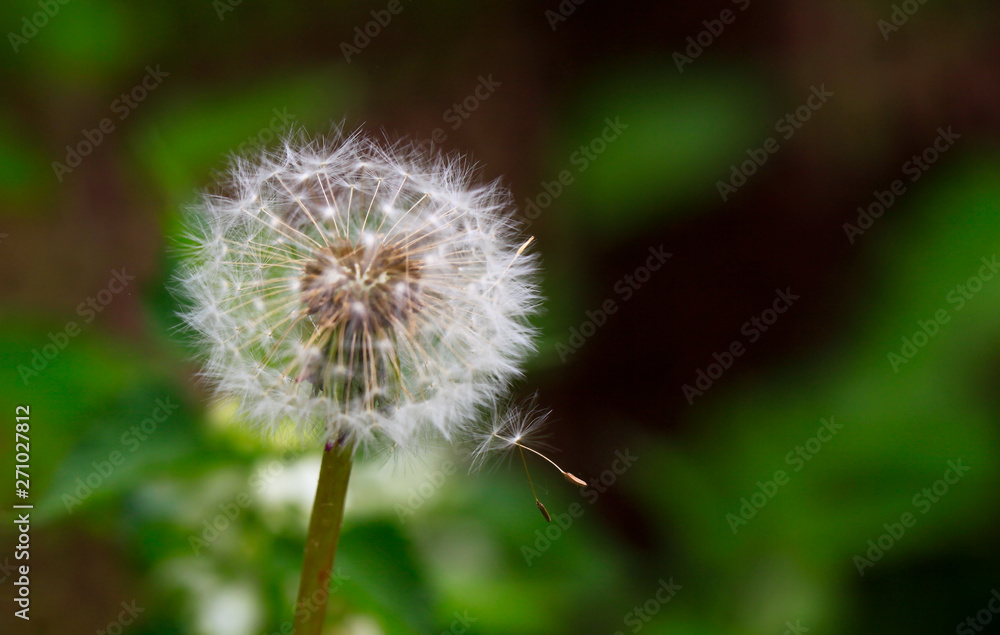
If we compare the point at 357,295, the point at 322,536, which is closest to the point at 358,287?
the point at 357,295

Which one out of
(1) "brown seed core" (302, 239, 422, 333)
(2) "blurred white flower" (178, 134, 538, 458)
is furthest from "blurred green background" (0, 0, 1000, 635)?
(1) "brown seed core" (302, 239, 422, 333)

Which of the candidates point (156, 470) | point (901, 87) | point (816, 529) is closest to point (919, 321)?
point (816, 529)

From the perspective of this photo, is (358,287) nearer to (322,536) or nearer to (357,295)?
(357,295)

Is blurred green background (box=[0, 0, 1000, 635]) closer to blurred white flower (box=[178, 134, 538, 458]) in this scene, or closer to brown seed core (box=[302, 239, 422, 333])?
blurred white flower (box=[178, 134, 538, 458])

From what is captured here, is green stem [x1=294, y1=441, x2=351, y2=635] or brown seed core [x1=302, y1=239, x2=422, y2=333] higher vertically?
brown seed core [x1=302, y1=239, x2=422, y2=333]

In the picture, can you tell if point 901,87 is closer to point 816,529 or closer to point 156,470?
point 816,529

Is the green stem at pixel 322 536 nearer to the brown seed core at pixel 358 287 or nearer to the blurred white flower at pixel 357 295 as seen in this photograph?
the blurred white flower at pixel 357 295
